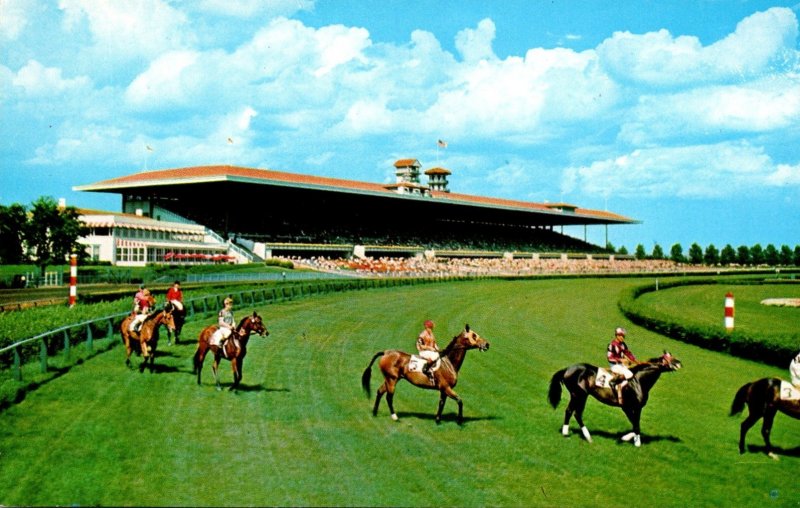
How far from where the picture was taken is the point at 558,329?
Answer: 23.0 metres

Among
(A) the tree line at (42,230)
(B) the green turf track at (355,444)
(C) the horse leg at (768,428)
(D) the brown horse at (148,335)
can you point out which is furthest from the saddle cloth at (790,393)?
(A) the tree line at (42,230)

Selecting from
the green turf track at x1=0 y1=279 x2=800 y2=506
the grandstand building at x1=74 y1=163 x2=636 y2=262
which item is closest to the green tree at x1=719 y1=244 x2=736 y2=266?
the grandstand building at x1=74 y1=163 x2=636 y2=262

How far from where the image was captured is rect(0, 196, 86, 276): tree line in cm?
4329

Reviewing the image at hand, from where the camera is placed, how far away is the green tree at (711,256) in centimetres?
11081

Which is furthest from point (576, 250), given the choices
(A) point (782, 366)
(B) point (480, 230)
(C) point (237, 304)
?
(A) point (782, 366)

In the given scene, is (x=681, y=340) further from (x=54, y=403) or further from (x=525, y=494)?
(x=54, y=403)

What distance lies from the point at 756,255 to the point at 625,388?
117m

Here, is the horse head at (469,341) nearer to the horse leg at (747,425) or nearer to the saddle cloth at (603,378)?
the saddle cloth at (603,378)

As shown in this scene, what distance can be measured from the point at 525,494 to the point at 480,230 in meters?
83.0

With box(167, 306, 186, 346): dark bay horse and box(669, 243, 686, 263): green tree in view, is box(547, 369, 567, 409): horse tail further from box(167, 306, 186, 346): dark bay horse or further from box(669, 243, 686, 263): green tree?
box(669, 243, 686, 263): green tree

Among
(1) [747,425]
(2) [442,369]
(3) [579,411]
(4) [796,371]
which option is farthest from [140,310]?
(4) [796,371]

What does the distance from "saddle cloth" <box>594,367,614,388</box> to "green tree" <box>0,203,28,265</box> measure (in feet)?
139

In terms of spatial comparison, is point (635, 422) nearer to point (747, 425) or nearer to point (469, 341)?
point (747, 425)

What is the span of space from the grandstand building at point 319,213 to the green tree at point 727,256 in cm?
3194
